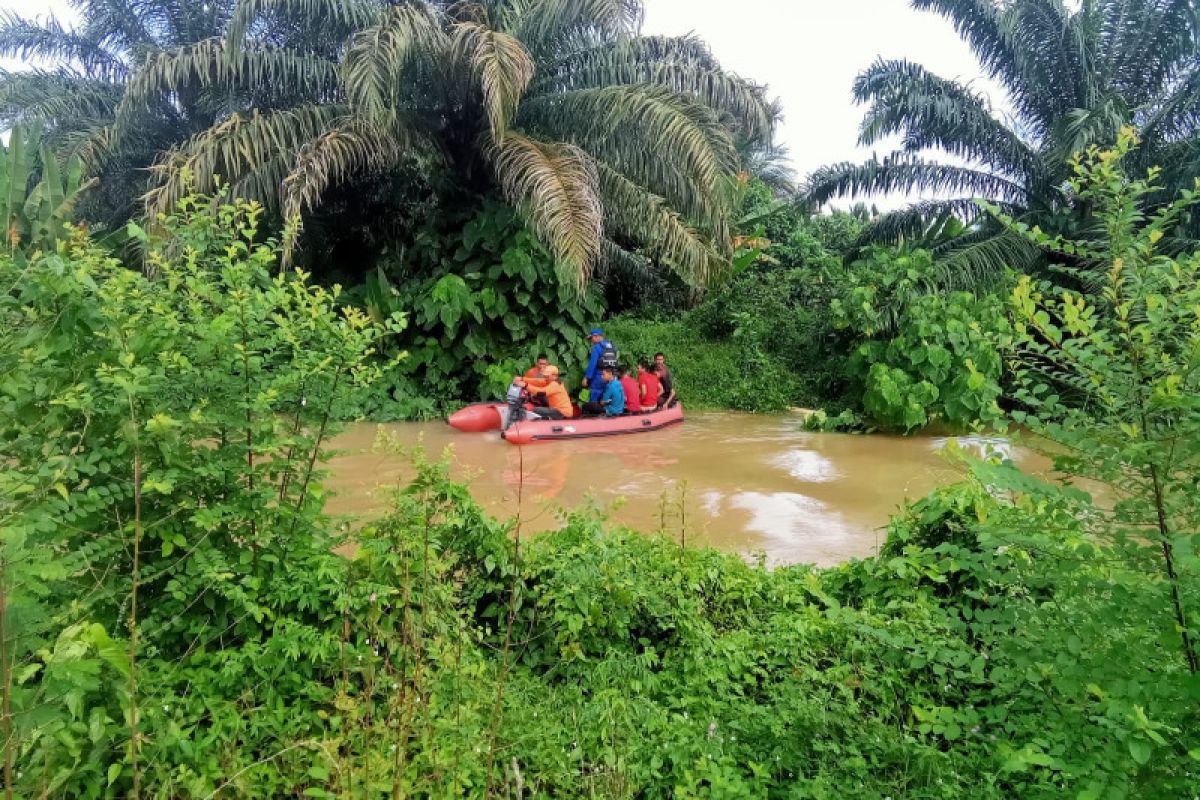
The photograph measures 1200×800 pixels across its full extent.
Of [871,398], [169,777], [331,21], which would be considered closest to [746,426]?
[871,398]

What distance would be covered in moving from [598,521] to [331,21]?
866cm

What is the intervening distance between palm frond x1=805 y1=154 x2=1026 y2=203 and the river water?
150 inches

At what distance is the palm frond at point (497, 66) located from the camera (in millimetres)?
8578

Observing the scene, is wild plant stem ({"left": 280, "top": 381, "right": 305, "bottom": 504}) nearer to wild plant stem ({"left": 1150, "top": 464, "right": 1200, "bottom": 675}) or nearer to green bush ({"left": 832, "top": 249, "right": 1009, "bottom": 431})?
wild plant stem ({"left": 1150, "top": 464, "right": 1200, "bottom": 675})

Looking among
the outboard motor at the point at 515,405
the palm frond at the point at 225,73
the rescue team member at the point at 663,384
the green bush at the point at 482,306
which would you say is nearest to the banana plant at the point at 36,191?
the palm frond at the point at 225,73

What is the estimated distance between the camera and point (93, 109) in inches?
498

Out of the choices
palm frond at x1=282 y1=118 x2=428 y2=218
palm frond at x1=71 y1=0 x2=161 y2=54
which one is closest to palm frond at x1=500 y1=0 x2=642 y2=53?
palm frond at x1=282 y1=118 x2=428 y2=218

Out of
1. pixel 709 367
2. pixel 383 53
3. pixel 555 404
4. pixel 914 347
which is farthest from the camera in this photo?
pixel 709 367

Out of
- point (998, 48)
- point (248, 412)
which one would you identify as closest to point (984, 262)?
point (998, 48)

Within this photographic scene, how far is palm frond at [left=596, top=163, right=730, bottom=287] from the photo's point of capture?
1066 cm

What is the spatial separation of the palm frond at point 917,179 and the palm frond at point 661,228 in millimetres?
2292

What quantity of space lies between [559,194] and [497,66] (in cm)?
159

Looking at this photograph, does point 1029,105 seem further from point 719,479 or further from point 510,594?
point 510,594

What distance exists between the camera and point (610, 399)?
10.8 meters
